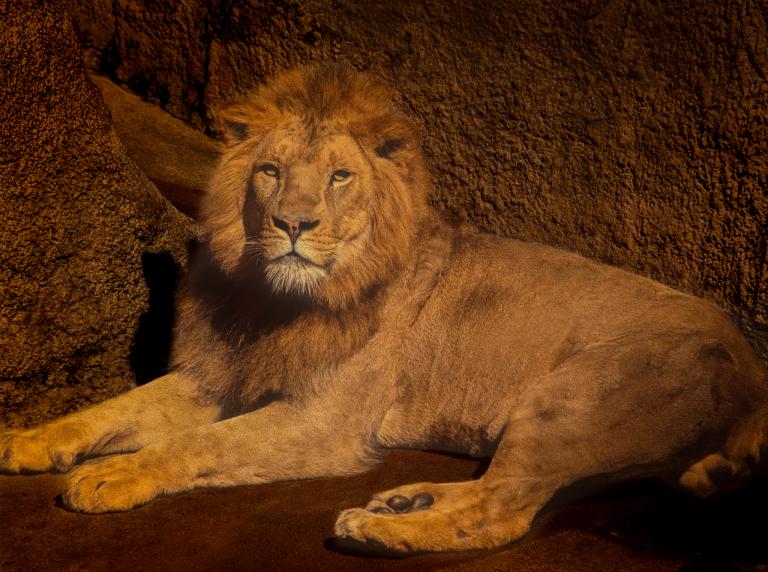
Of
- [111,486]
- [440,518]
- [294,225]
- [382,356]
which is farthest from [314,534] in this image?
[294,225]

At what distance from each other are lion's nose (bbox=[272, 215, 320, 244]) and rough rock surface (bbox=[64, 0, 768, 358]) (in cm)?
129

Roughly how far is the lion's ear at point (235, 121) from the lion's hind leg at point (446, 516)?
1462 millimetres

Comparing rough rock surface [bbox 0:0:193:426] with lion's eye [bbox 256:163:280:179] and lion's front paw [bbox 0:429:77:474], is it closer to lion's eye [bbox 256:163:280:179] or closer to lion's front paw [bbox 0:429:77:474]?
lion's front paw [bbox 0:429:77:474]

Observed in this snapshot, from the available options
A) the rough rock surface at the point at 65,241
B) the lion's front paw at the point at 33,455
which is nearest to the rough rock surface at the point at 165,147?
the rough rock surface at the point at 65,241

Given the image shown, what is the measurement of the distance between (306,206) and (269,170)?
0.30m

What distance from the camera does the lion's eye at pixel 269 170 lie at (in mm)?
3299

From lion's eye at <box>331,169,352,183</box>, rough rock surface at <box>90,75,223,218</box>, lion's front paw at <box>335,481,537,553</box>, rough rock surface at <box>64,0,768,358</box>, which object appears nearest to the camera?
lion's front paw at <box>335,481,537,553</box>

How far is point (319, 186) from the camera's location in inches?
126

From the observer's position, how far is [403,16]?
4258 millimetres

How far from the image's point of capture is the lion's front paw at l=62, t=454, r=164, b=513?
2.90 m

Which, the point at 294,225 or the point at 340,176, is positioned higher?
the point at 340,176

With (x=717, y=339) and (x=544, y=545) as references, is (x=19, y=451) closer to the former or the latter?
(x=544, y=545)

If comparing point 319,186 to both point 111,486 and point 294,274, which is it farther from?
point 111,486

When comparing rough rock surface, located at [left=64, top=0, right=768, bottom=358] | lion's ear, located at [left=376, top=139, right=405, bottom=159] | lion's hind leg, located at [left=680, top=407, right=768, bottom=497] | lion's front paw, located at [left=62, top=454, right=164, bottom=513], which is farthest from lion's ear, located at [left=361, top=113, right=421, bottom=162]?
lion's hind leg, located at [left=680, top=407, right=768, bottom=497]
